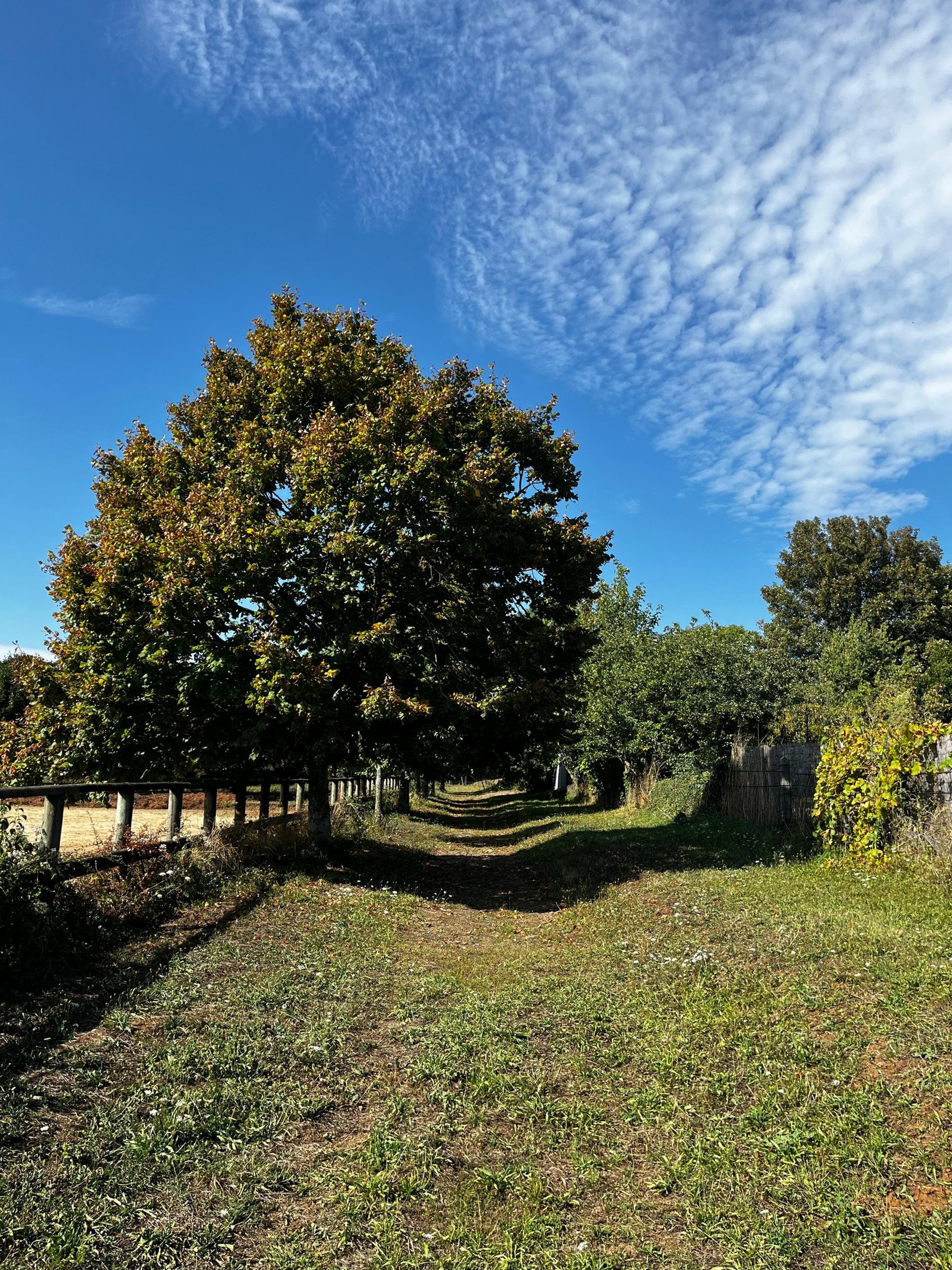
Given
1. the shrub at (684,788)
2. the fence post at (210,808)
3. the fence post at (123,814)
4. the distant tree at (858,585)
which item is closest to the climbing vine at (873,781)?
the shrub at (684,788)

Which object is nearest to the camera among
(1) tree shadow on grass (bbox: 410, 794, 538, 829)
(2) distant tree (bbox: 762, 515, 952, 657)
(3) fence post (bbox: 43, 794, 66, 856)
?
(3) fence post (bbox: 43, 794, 66, 856)

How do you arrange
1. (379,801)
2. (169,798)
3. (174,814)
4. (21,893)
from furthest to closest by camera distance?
(379,801)
(169,798)
(174,814)
(21,893)

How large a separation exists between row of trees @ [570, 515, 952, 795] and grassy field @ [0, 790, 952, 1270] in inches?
250

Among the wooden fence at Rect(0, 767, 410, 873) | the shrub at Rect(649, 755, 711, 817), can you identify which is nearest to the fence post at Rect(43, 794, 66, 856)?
the wooden fence at Rect(0, 767, 410, 873)

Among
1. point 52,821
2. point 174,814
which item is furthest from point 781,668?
point 52,821

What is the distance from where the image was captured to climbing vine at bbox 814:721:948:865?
959cm

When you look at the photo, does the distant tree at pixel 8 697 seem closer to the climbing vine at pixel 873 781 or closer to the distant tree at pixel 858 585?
the climbing vine at pixel 873 781

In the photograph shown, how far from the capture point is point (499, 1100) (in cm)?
457

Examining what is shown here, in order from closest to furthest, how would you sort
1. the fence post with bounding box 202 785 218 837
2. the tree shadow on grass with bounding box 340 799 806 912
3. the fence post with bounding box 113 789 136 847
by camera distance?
the fence post with bounding box 113 789 136 847
the fence post with bounding box 202 785 218 837
the tree shadow on grass with bounding box 340 799 806 912

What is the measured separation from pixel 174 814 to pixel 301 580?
3.74 metres

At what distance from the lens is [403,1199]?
3.60 m

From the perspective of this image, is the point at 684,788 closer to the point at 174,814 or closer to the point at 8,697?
the point at 174,814

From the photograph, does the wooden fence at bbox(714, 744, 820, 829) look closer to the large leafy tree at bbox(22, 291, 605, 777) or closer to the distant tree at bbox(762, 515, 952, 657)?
the large leafy tree at bbox(22, 291, 605, 777)

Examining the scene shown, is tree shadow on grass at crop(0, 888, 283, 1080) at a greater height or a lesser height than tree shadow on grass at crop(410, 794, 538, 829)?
greater
